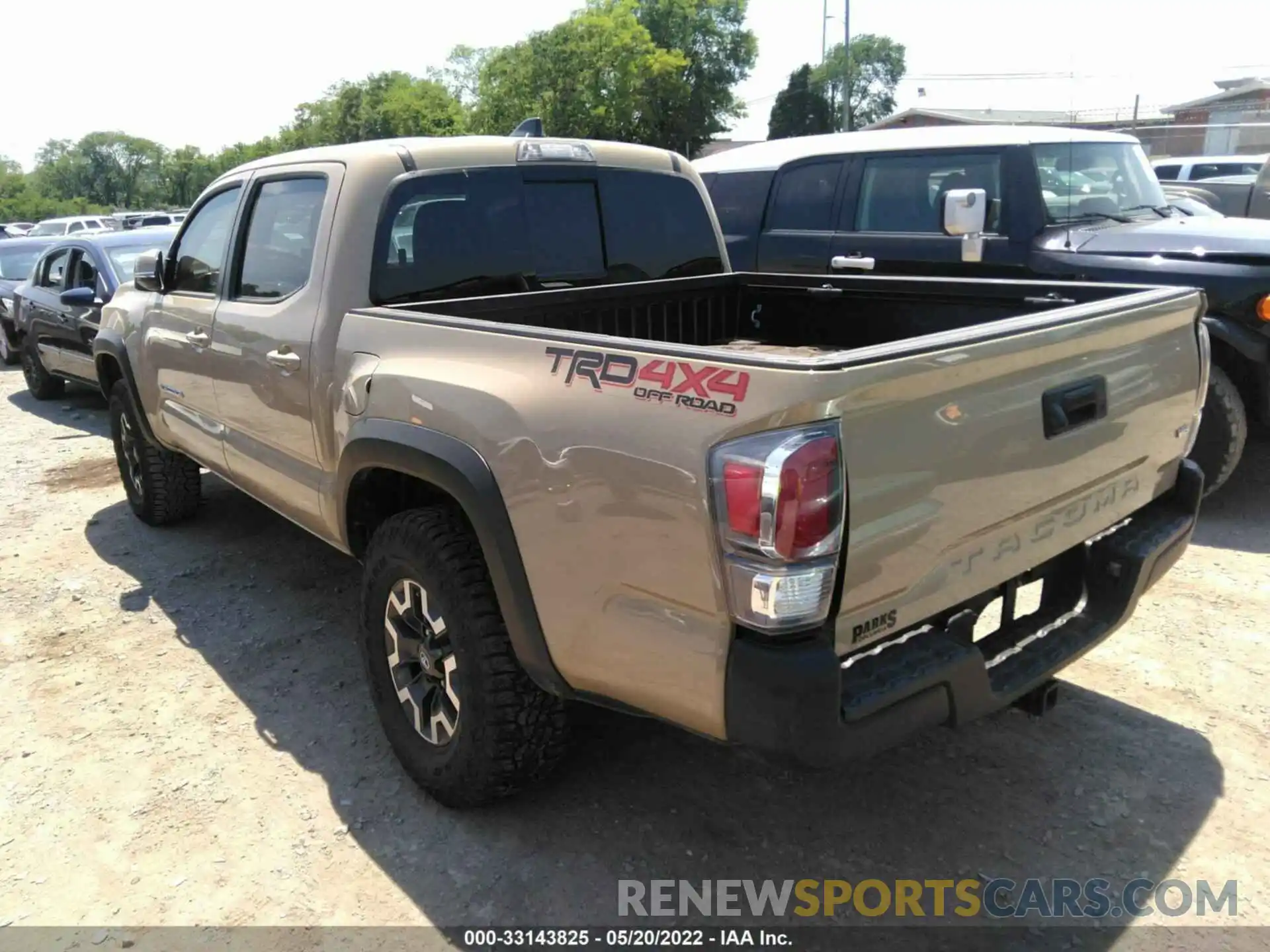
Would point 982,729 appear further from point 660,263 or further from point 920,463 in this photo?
point 660,263

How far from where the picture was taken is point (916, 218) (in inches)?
256

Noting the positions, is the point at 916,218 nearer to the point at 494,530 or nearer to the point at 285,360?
the point at 285,360

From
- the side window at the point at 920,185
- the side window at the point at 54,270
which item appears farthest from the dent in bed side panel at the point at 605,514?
the side window at the point at 54,270

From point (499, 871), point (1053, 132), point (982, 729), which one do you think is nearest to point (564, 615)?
point (499, 871)

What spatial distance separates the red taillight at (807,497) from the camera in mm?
1888

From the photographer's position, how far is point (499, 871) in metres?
2.70

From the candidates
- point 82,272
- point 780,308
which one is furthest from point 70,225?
point 780,308

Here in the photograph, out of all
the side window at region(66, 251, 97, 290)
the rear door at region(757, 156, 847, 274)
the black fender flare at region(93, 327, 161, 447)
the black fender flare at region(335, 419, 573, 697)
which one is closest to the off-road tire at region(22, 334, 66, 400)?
the side window at region(66, 251, 97, 290)

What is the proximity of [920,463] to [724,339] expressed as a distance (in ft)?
7.06

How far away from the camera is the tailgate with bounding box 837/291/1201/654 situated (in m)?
2.01

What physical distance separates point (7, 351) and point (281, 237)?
1068 centimetres

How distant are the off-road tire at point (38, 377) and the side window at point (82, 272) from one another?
142 centimetres

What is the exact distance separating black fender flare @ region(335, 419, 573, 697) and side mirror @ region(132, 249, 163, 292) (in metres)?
2.62

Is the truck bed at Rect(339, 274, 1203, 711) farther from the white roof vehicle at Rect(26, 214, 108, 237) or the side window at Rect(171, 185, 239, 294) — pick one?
the white roof vehicle at Rect(26, 214, 108, 237)
